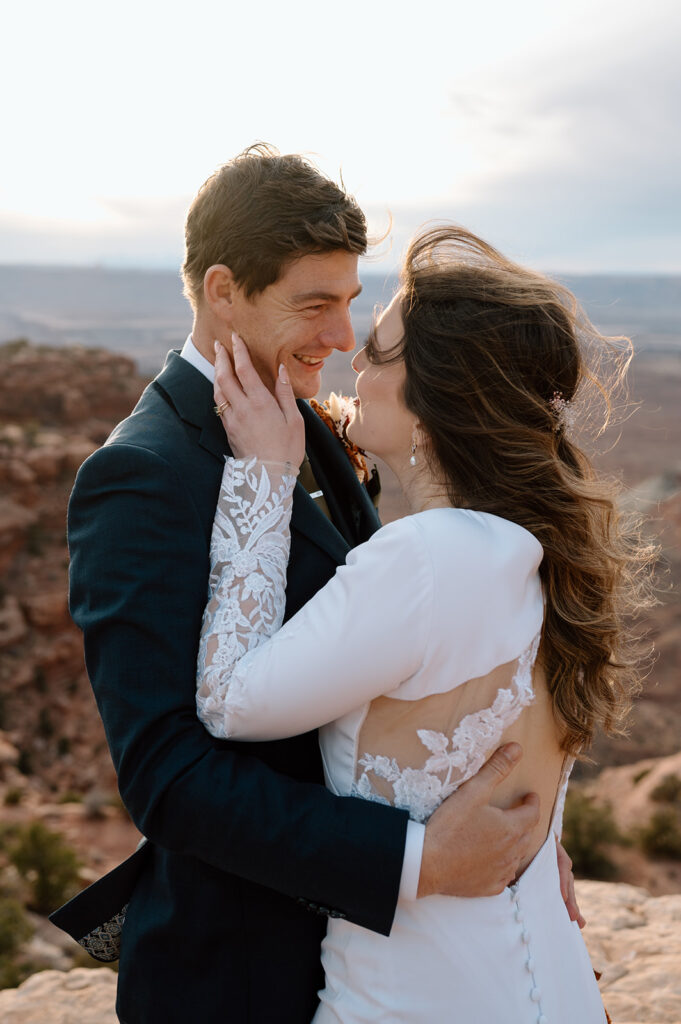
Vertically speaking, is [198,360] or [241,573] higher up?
[198,360]

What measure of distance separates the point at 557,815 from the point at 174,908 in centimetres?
98

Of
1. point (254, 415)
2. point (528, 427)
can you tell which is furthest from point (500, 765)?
point (254, 415)

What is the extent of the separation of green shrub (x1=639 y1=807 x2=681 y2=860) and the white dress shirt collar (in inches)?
415

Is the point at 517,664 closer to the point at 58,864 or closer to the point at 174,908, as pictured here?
the point at 174,908

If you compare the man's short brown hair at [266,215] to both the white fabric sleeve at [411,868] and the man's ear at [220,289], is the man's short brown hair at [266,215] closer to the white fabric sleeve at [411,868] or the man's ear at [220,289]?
the man's ear at [220,289]

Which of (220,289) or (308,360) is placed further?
(308,360)

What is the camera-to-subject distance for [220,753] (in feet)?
5.66

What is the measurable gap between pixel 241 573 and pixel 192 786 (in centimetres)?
45

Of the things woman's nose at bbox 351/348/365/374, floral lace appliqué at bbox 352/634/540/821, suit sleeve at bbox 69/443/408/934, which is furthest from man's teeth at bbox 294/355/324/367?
floral lace appliqué at bbox 352/634/540/821

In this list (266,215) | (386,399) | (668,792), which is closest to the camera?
(386,399)

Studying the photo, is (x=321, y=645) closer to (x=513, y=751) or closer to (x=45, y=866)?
(x=513, y=751)

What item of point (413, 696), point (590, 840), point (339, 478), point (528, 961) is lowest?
point (590, 840)

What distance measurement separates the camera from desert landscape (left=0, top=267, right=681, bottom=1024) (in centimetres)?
440

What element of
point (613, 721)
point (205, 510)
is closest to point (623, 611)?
point (613, 721)
